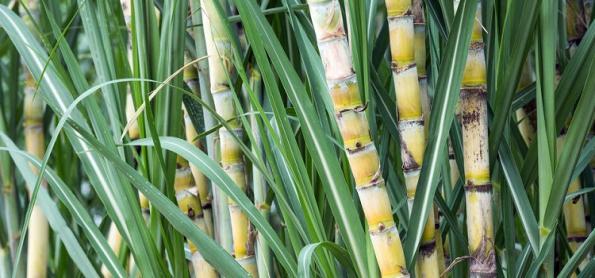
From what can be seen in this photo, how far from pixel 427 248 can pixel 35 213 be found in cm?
58

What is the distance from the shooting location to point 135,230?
2.18 ft

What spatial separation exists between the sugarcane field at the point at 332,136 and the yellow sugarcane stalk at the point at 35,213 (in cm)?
27

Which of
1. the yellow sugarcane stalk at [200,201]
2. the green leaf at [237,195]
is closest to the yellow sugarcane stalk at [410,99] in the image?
the green leaf at [237,195]

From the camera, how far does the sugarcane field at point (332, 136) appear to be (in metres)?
0.58

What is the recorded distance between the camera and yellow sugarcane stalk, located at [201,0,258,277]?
70 cm

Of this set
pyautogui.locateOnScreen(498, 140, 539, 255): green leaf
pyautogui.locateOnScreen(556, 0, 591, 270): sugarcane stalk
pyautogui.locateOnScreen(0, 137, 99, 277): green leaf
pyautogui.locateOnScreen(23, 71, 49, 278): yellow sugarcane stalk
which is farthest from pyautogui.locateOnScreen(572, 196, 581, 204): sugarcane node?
pyautogui.locateOnScreen(23, 71, 49, 278): yellow sugarcane stalk

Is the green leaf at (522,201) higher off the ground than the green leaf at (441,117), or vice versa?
the green leaf at (441,117)

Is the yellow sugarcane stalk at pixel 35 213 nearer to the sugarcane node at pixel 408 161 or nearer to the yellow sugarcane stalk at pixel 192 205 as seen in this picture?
the yellow sugarcane stalk at pixel 192 205

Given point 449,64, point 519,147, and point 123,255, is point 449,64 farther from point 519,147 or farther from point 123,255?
point 123,255

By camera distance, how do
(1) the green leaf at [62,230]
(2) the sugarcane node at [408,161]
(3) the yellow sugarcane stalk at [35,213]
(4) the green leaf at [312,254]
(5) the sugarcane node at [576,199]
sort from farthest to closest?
(3) the yellow sugarcane stalk at [35,213], (5) the sugarcane node at [576,199], (1) the green leaf at [62,230], (2) the sugarcane node at [408,161], (4) the green leaf at [312,254]

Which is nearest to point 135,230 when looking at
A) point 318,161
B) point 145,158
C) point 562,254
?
point 145,158

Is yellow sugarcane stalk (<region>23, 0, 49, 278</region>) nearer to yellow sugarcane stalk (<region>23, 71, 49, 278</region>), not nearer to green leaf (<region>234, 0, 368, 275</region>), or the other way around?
yellow sugarcane stalk (<region>23, 71, 49, 278</region>)

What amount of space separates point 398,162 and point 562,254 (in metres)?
0.23

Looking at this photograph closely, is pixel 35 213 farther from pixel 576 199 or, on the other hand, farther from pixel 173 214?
pixel 576 199
